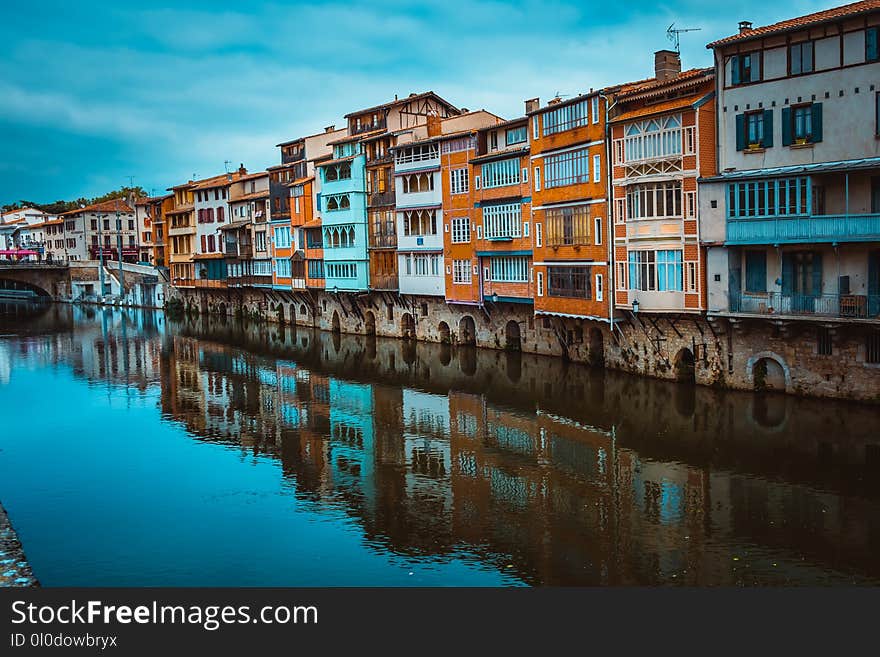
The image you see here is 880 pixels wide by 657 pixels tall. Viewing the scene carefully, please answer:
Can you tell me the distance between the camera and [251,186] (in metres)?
88.6

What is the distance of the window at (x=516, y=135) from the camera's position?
161 ft

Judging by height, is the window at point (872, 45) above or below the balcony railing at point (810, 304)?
above

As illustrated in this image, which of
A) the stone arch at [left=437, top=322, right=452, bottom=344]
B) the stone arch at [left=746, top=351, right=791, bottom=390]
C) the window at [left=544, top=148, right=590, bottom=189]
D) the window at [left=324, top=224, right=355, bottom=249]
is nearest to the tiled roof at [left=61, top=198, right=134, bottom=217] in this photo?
the window at [left=324, top=224, right=355, bottom=249]

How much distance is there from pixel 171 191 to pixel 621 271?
8022 cm

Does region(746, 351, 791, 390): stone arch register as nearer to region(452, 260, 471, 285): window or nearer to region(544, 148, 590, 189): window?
region(544, 148, 590, 189): window

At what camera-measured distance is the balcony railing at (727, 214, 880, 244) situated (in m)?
30.5

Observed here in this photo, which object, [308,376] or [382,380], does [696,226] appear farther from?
[308,376]

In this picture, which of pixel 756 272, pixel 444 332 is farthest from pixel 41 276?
pixel 756 272

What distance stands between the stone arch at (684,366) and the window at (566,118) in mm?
12393

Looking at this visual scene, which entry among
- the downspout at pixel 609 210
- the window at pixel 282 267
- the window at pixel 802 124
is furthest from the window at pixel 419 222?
the window at pixel 802 124

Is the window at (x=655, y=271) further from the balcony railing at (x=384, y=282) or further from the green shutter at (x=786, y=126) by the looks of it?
the balcony railing at (x=384, y=282)

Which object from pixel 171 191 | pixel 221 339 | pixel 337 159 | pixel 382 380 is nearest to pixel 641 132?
pixel 382 380

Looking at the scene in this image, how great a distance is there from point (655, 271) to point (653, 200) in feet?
10.5

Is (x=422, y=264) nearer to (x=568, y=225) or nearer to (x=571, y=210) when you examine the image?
(x=568, y=225)
